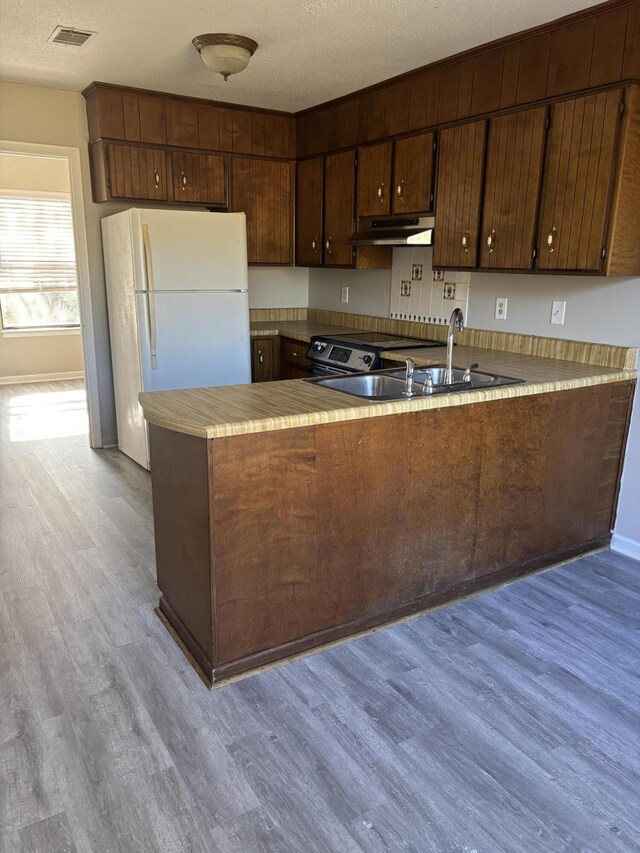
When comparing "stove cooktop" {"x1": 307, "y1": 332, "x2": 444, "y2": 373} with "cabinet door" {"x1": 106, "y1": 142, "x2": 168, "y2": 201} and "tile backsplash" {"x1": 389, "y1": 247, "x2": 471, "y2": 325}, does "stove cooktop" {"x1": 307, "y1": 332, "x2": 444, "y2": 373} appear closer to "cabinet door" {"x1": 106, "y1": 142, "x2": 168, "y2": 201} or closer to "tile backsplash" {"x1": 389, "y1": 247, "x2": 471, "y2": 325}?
"tile backsplash" {"x1": 389, "y1": 247, "x2": 471, "y2": 325}

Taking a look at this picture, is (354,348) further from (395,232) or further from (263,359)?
(263,359)

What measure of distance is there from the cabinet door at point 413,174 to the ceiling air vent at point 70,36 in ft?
5.55

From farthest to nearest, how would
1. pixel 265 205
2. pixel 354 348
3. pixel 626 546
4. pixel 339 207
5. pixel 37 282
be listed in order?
pixel 37 282
pixel 265 205
pixel 339 207
pixel 354 348
pixel 626 546

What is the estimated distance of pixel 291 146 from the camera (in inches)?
180

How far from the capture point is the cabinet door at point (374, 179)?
372cm

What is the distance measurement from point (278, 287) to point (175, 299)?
1.37 m

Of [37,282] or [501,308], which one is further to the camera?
→ [37,282]

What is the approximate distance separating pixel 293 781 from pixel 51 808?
63 cm

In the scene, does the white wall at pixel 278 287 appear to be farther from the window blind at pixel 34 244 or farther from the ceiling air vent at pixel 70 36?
the window blind at pixel 34 244

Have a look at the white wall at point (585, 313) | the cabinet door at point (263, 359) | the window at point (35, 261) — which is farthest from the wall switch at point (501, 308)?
the window at point (35, 261)

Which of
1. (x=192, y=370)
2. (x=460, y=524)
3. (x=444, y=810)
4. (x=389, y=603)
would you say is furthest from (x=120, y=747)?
(x=192, y=370)

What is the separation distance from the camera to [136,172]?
402 centimetres

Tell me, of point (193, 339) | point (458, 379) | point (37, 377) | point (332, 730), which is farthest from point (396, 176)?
point (37, 377)

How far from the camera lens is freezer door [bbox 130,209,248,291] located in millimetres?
3746
